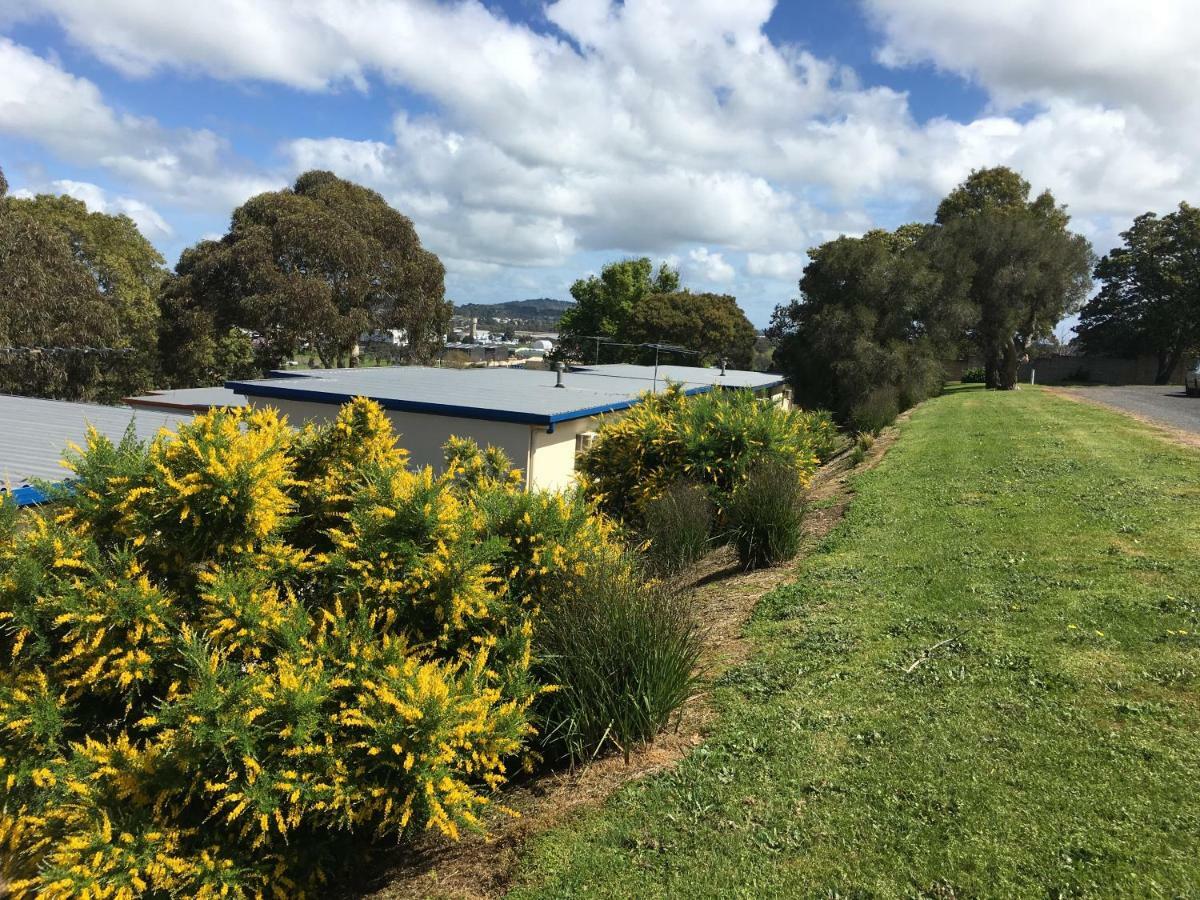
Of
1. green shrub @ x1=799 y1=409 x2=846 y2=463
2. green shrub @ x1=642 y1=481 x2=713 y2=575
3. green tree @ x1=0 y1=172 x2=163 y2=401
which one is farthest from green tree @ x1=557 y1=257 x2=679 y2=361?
green shrub @ x1=642 y1=481 x2=713 y2=575

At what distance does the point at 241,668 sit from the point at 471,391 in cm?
1453

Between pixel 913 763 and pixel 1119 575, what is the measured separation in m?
3.90

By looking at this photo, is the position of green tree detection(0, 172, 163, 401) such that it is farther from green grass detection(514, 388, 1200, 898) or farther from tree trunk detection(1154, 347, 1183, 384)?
tree trunk detection(1154, 347, 1183, 384)

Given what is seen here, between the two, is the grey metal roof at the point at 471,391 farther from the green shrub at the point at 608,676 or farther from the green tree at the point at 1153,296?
the green tree at the point at 1153,296

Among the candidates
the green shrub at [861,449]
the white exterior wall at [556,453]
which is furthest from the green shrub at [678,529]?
the green shrub at [861,449]

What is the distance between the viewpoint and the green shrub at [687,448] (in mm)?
11641

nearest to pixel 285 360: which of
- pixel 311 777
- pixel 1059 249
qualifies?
pixel 1059 249

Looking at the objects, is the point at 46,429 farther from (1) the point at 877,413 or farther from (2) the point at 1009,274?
(2) the point at 1009,274

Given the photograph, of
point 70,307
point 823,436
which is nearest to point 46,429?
point 823,436

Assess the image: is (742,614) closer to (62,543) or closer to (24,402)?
(62,543)

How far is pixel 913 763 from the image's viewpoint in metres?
4.46

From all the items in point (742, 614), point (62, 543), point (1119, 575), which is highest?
point (62, 543)

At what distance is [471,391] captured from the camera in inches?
746

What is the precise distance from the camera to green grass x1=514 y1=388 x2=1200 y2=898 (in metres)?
3.68
